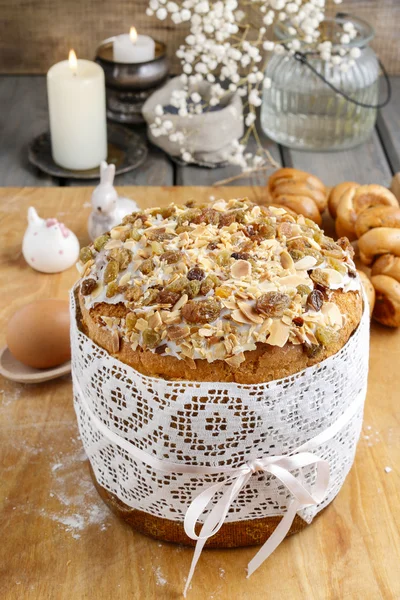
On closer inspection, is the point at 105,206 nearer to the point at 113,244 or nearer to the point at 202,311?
the point at 113,244

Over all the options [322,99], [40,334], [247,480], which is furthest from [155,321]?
[322,99]

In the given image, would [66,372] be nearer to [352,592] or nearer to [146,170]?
[352,592]

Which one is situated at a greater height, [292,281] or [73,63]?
[292,281]

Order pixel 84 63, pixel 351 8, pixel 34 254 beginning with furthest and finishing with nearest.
→ 1. pixel 351 8
2. pixel 84 63
3. pixel 34 254

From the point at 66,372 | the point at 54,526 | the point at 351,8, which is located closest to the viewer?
the point at 54,526

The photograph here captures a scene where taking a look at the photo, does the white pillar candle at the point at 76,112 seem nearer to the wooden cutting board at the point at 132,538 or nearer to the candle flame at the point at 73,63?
the candle flame at the point at 73,63

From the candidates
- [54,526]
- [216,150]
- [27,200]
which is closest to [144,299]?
[54,526]
